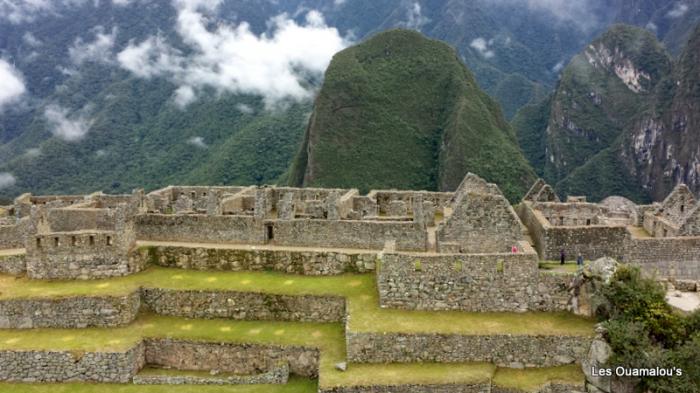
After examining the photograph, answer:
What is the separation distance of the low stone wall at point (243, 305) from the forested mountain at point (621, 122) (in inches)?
5030

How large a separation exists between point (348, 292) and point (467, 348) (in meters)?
3.80

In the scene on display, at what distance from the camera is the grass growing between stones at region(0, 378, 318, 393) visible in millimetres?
15023

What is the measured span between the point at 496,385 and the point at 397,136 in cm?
10939

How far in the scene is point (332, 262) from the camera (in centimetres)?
1841

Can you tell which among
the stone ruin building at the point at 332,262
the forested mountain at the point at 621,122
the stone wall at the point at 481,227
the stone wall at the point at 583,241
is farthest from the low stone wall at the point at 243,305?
the forested mountain at the point at 621,122

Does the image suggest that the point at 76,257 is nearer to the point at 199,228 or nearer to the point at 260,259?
the point at 199,228

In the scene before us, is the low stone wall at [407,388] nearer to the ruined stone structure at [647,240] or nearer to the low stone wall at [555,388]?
the low stone wall at [555,388]

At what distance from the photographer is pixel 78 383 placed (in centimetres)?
1556

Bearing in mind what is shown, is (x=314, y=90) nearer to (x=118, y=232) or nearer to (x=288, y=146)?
(x=288, y=146)

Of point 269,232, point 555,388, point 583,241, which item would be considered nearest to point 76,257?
point 269,232

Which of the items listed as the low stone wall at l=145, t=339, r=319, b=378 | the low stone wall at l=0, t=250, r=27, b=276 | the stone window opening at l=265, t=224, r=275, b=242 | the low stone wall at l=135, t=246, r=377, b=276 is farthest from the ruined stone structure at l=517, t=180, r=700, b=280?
the low stone wall at l=0, t=250, r=27, b=276

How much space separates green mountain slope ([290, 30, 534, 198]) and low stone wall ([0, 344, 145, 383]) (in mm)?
77138

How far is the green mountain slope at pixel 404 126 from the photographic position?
105438 mm

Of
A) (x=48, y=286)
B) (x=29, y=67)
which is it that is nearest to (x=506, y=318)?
(x=48, y=286)
